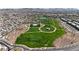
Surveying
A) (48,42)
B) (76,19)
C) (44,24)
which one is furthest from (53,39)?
(76,19)

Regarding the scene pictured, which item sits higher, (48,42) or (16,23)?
(16,23)

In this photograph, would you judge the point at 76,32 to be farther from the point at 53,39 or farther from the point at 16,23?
the point at 16,23

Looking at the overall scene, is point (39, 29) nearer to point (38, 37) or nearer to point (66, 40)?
point (38, 37)

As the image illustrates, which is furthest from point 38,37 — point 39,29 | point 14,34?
point 14,34

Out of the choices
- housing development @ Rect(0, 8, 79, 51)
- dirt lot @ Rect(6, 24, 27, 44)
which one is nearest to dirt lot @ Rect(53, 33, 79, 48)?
housing development @ Rect(0, 8, 79, 51)

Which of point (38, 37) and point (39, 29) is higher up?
point (39, 29)
